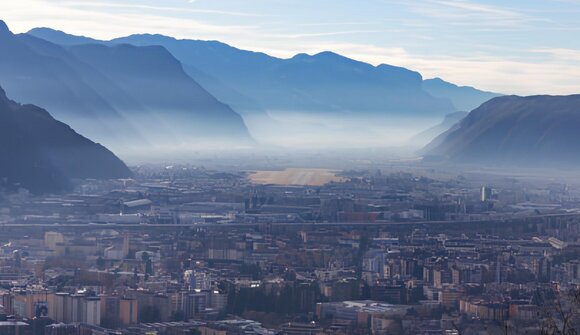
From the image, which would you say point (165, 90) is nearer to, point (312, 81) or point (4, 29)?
point (4, 29)

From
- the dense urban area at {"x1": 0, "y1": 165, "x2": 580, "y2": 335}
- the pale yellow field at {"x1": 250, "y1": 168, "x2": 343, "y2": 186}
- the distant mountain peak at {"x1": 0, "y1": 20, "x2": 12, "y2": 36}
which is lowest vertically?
the dense urban area at {"x1": 0, "y1": 165, "x2": 580, "y2": 335}

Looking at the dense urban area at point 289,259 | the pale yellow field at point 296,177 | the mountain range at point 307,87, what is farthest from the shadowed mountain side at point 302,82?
the dense urban area at point 289,259

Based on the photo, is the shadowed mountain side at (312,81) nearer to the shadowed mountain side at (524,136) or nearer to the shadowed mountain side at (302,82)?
the shadowed mountain side at (302,82)

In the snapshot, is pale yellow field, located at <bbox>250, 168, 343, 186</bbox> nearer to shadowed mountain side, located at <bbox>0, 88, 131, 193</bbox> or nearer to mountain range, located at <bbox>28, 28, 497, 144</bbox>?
shadowed mountain side, located at <bbox>0, 88, 131, 193</bbox>

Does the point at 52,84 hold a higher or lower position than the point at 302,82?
lower

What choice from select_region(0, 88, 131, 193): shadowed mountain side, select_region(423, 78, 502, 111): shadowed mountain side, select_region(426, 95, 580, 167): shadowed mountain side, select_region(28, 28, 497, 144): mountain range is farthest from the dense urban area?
select_region(423, 78, 502, 111): shadowed mountain side

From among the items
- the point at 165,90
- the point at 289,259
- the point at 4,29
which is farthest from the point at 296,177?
the point at 165,90
